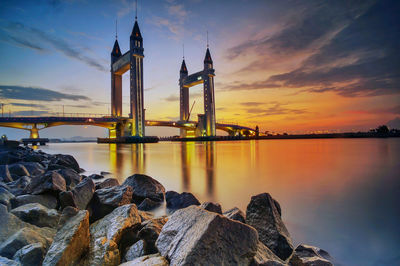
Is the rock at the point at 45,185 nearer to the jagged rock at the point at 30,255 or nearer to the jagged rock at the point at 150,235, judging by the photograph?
the jagged rock at the point at 30,255

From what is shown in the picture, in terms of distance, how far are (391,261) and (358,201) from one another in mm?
2165

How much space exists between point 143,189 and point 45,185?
4.38 feet

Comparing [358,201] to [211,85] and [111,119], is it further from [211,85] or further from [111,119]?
[211,85]

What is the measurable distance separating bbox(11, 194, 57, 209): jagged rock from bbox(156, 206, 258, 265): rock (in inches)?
78.4

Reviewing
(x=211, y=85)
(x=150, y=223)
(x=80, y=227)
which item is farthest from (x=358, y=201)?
(x=211, y=85)

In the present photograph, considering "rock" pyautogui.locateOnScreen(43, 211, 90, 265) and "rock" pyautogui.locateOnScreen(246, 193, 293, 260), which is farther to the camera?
"rock" pyautogui.locateOnScreen(246, 193, 293, 260)

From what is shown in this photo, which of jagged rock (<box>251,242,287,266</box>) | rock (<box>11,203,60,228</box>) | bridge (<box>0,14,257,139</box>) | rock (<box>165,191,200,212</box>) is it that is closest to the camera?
jagged rock (<box>251,242,287,266</box>)

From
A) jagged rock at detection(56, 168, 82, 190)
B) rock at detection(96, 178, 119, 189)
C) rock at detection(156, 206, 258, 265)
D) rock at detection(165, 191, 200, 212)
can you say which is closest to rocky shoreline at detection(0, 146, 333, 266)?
rock at detection(156, 206, 258, 265)

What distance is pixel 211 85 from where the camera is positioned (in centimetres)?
5794

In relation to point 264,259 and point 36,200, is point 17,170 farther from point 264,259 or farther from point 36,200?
point 264,259

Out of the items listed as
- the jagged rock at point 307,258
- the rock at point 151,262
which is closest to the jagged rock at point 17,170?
the rock at point 151,262

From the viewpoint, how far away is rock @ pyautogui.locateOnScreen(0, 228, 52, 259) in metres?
1.49

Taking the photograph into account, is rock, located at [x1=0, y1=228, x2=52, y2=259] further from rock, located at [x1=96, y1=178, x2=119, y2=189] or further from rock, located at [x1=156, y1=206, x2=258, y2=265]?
rock, located at [x1=96, y1=178, x2=119, y2=189]

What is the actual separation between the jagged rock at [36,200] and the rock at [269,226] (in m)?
2.36
